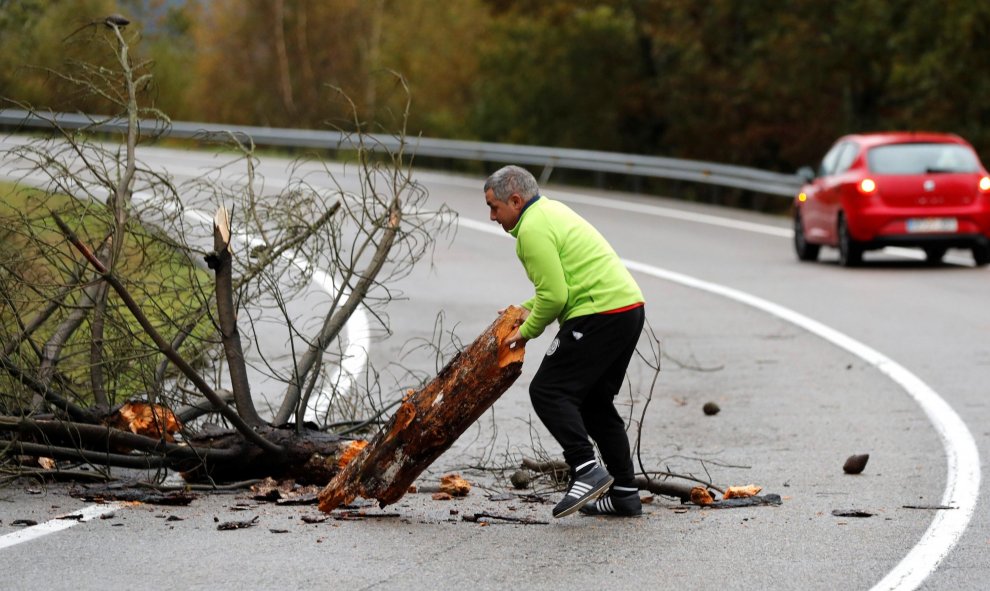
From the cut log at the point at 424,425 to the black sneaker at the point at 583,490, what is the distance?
0.55 metres

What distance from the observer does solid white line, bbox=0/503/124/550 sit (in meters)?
6.75

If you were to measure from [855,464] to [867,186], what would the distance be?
1187cm

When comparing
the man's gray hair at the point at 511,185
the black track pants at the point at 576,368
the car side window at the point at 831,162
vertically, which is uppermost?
the man's gray hair at the point at 511,185

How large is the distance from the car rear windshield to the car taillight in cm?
19

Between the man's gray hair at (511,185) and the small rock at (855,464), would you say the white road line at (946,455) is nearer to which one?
the small rock at (855,464)

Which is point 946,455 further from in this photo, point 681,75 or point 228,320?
point 681,75

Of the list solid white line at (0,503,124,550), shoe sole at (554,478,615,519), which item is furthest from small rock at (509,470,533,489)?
solid white line at (0,503,124,550)

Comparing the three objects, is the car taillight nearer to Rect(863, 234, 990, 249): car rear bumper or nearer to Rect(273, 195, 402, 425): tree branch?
Rect(863, 234, 990, 249): car rear bumper

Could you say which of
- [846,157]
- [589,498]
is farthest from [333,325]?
[846,157]

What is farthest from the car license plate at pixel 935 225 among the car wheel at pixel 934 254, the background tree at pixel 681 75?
the background tree at pixel 681 75

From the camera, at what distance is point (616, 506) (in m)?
7.54

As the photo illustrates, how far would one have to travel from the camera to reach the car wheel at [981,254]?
1998 cm

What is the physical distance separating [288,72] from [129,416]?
5541 centimetres

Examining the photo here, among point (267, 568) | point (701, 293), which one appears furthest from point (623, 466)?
point (701, 293)
